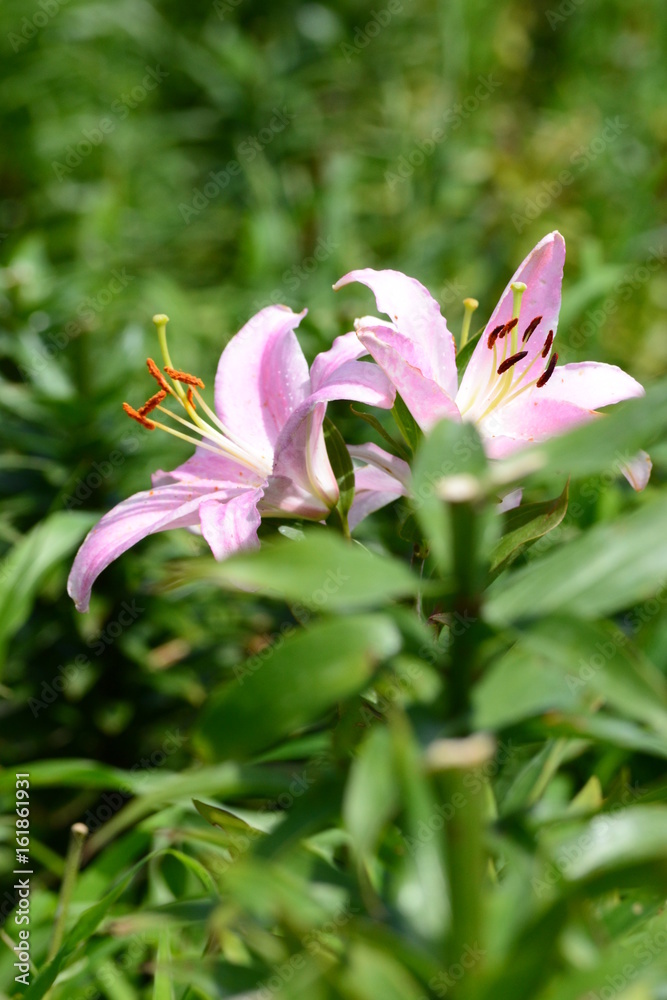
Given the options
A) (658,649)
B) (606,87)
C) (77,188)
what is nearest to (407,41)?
(606,87)

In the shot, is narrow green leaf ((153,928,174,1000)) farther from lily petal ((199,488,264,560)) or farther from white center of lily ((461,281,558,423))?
white center of lily ((461,281,558,423))

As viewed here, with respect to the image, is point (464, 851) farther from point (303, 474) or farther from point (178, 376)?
point (178, 376)

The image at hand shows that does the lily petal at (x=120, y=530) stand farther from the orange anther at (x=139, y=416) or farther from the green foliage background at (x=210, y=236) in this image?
the green foliage background at (x=210, y=236)

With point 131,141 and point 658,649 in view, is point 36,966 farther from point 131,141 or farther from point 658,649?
point 131,141

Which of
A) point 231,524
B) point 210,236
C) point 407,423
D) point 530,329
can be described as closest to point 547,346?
point 530,329

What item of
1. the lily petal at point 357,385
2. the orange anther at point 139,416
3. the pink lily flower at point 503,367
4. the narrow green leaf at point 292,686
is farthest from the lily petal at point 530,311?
the narrow green leaf at point 292,686

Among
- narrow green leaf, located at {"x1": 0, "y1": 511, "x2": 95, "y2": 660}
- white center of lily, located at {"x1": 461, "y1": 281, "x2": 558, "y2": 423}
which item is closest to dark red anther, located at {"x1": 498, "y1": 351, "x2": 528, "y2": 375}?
white center of lily, located at {"x1": 461, "y1": 281, "x2": 558, "y2": 423}
